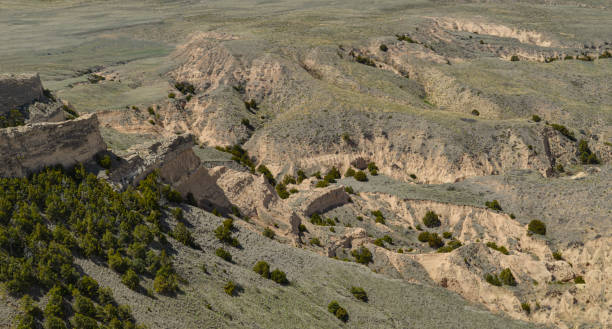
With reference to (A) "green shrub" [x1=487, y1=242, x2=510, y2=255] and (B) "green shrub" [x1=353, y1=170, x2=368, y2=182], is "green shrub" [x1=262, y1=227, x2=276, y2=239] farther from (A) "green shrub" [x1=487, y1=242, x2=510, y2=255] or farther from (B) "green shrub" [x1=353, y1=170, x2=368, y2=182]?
(A) "green shrub" [x1=487, y1=242, x2=510, y2=255]

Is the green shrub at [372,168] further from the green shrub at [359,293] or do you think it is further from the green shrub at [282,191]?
the green shrub at [359,293]

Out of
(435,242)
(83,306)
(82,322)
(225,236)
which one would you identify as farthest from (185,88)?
(82,322)

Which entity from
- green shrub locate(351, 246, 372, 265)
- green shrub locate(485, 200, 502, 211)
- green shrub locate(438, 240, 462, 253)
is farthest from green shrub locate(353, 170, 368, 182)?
green shrub locate(351, 246, 372, 265)

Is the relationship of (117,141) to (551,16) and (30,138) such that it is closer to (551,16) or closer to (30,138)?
(30,138)

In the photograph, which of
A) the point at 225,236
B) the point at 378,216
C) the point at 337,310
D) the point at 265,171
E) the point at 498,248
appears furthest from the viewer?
the point at 265,171

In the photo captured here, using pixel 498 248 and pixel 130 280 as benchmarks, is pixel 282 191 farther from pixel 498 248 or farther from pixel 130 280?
pixel 130 280

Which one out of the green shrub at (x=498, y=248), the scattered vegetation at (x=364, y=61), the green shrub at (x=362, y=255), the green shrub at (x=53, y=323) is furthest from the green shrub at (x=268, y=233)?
the scattered vegetation at (x=364, y=61)
